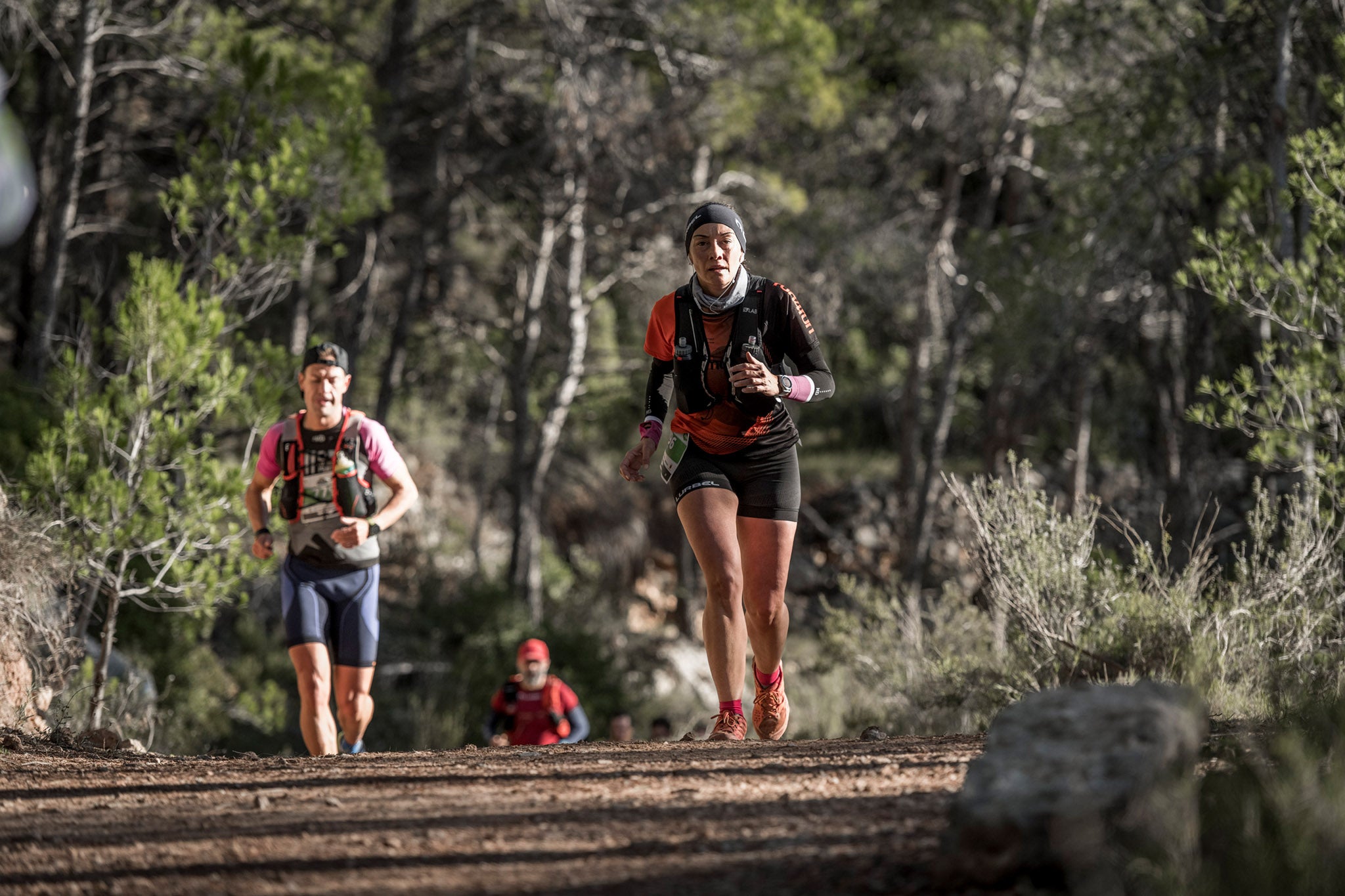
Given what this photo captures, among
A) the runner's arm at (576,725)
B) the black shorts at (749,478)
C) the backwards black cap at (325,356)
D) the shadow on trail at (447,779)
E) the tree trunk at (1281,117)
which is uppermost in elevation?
the tree trunk at (1281,117)

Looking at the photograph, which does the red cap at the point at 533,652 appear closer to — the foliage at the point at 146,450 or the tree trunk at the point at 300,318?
the foliage at the point at 146,450

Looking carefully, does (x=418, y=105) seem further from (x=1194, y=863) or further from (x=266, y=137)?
(x=1194, y=863)

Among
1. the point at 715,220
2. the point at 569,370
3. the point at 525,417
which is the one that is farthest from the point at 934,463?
the point at 715,220

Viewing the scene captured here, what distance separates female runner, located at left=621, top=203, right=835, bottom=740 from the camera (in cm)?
491

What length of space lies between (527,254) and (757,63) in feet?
13.2

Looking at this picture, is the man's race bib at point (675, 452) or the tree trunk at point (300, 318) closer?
the man's race bib at point (675, 452)

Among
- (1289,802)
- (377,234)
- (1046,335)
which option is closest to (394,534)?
(377,234)

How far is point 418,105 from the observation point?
1695cm

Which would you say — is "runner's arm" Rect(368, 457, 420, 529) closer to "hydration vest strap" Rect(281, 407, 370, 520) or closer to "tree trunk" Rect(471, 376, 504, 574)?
"hydration vest strap" Rect(281, 407, 370, 520)

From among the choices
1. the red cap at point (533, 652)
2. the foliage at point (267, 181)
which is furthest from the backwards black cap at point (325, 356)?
the red cap at point (533, 652)

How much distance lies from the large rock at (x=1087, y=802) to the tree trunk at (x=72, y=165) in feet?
30.1

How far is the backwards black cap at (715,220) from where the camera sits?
4.93 m

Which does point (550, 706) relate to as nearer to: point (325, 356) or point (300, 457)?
point (300, 457)

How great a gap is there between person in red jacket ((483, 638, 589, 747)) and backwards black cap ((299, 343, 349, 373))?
10.3 feet
